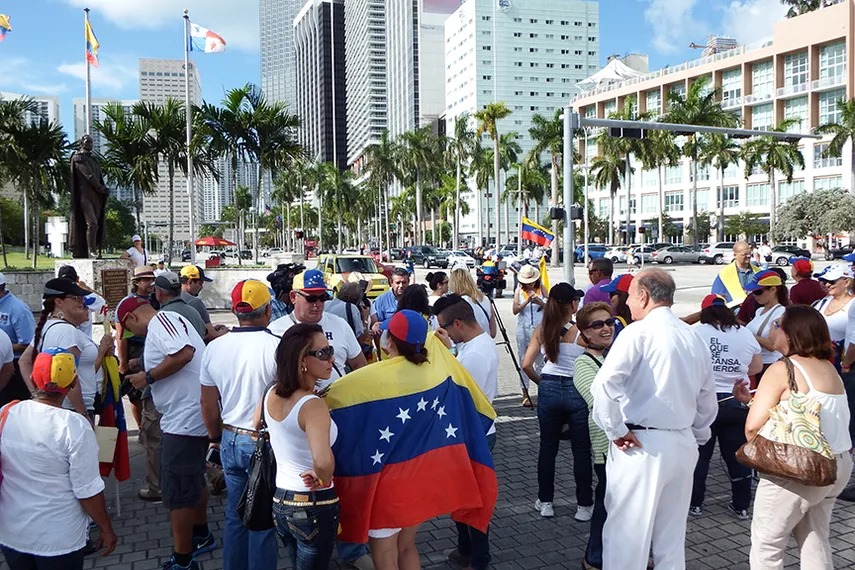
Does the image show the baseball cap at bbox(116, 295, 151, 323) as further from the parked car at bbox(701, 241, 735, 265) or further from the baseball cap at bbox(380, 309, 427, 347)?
the parked car at bbox(701, 241, 735, 265)

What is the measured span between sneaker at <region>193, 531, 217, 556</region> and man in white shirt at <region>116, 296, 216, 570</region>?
0.94 feet

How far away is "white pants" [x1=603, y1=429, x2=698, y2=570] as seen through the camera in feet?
11.4

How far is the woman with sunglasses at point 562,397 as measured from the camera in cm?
487

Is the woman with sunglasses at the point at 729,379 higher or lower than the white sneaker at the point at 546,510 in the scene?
higher

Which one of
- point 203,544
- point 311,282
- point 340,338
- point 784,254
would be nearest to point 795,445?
point 340,338

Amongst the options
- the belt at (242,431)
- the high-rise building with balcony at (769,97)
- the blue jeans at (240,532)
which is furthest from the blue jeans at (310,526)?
the high-rise building with balcony at (769,97)

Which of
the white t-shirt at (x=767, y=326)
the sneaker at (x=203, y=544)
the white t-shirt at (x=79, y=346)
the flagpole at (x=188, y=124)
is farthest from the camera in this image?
the flagpole at (x=188, y=124)

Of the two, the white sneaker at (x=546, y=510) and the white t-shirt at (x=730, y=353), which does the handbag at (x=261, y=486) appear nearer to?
the white sneaker at (x=546, y=510)

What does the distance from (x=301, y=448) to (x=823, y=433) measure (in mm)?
2648

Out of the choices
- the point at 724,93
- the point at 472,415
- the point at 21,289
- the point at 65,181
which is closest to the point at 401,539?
the point at 472,415

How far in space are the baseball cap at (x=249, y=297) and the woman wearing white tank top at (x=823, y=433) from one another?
2.74 m

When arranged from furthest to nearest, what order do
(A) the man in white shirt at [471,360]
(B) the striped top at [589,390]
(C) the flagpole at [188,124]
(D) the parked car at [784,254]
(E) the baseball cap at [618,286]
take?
(D) the parked car at [784,254], (C) the flagpole at [188,124], (E) the baseball cap at [618,286], (A) the man in white shirt at [471,360], (B) the striped top at [589,390]

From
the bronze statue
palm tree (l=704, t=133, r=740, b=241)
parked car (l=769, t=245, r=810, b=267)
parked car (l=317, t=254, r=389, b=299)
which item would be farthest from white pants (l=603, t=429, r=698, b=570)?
palm tree (l=704, t=133, r=740, b=241)

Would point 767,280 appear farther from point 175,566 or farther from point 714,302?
point 175,566
